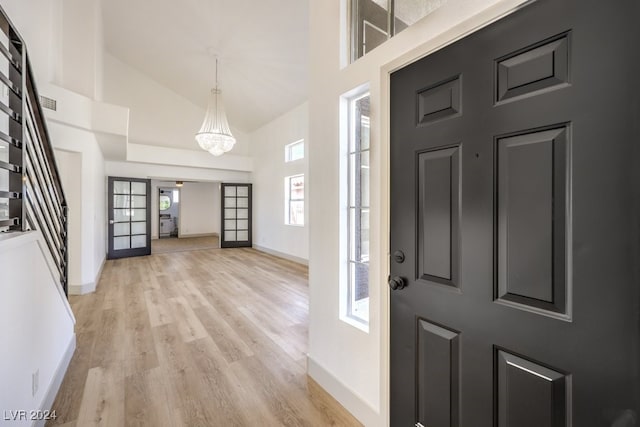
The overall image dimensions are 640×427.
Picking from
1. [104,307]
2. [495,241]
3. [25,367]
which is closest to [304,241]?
[104,307]

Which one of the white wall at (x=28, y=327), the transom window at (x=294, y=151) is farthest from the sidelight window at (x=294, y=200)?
the white wall at (x=28, y=327)

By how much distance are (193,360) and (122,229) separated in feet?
19.9

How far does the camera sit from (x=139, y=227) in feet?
23.9

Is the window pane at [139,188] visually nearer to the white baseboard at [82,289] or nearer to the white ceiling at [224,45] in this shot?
the white ceiling at [224,45]

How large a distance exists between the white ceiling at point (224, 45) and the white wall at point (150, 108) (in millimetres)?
254

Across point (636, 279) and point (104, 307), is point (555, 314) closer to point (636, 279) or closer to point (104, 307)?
point (636, 279)

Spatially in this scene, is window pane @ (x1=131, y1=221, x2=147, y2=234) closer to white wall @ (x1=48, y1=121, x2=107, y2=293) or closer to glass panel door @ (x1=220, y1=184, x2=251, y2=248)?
glass panel door @ (x1=220, y1=184, x2=251, y2=248)

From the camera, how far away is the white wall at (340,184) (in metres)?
1.25

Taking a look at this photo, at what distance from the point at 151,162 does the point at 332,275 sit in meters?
7.14

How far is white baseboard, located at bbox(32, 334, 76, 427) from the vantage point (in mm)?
1658

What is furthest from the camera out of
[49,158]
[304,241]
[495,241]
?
[304,241]

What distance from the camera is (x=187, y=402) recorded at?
6.04ft

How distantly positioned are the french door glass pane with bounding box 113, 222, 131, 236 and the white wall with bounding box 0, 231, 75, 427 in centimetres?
550

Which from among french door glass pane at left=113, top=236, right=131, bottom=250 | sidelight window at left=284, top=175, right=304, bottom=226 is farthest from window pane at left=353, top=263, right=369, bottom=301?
french door glass pane at left=113, top=236, right=131, bottom=250
